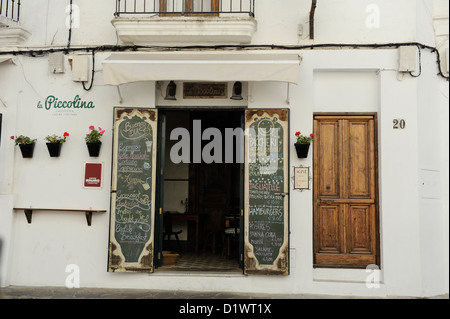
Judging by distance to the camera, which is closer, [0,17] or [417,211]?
[417,211]


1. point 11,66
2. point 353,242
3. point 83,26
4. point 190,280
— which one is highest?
point 83,26

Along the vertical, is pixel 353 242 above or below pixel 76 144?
below

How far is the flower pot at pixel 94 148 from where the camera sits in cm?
760

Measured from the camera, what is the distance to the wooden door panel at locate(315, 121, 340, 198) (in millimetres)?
7621

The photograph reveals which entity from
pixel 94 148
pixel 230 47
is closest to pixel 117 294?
pixel 94 148

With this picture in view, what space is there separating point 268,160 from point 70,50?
4069 mm

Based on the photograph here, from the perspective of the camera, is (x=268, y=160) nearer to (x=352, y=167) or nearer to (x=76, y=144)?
(x=352, y=167)

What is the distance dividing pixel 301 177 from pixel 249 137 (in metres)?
1.11

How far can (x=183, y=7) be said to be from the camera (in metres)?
7.79

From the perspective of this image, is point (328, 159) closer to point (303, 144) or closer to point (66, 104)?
point (303, 144)

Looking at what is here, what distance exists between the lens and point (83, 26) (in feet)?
26.2

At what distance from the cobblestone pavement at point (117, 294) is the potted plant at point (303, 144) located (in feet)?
7.66

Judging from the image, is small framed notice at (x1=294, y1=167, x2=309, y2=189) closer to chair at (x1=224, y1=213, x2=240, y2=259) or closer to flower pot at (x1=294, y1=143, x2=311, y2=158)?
flower pot at (x1=294, y1=143, x2=311, y2=158)

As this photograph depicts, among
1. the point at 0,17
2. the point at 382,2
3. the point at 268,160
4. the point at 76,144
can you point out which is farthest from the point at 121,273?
the point at 382,2
